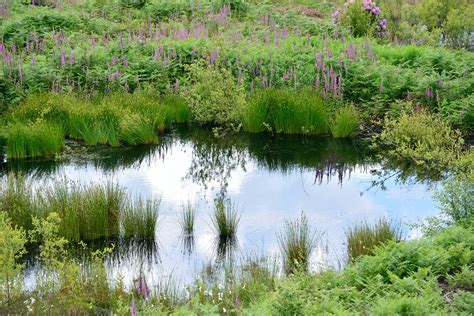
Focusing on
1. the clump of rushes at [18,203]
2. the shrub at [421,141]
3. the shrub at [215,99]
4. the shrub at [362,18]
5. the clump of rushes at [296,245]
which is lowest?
the clump of rushes at [296,245]

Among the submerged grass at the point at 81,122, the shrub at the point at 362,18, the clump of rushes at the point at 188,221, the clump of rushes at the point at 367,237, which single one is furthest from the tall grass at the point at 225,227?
the shrub at the point at 362,18

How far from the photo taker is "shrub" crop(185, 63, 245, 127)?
11.7m

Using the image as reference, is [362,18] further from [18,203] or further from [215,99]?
[18,203]

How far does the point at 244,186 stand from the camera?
368 inches

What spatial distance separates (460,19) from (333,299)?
1477 centimetres

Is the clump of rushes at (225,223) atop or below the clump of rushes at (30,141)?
below

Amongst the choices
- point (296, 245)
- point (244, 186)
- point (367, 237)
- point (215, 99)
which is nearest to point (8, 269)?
point (296, 245)

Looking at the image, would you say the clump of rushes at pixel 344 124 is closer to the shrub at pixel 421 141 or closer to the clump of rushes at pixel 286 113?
the clump of rushes at pixel 286 113

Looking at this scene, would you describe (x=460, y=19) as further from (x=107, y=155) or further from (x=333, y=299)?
(x=333, y=299)

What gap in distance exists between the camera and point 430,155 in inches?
379

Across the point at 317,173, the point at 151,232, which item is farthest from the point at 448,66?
the point at 151,232

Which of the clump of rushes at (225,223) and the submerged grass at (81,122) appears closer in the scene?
the clump of rushes at (225,223)

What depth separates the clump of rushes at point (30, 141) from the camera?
10328mm

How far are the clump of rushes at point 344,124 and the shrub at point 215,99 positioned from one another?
160 centimetres
